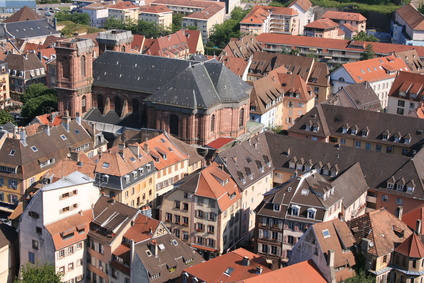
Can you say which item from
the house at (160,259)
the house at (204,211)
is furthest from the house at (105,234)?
the house at (204,211)

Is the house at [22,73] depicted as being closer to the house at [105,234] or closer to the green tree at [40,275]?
the house at [105,234]

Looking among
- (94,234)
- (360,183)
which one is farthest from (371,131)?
(94,234)

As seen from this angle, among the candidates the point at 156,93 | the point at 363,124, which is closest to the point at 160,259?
the point at 156,93

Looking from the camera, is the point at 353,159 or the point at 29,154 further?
the point at 353,159

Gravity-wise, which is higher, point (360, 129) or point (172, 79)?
point (172, 79)

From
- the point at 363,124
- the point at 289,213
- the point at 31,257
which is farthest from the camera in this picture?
the point at 363,124

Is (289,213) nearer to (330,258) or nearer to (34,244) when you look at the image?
(330,258)
